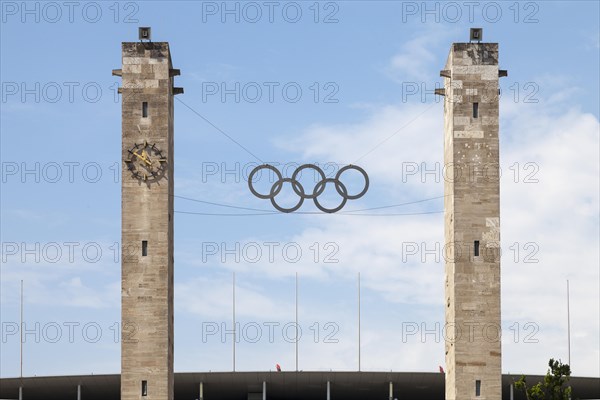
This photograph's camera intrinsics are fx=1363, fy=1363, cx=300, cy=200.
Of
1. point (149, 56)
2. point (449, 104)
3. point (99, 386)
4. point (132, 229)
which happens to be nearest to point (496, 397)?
point (449, 104)

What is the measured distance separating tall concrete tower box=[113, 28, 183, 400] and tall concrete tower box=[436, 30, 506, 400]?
51.2 feet

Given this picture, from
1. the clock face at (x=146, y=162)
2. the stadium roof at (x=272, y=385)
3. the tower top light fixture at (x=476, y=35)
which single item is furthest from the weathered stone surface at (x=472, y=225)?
the stadium roof at (x=272, y=385)

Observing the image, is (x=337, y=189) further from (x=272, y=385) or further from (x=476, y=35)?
(x=272, y=385)

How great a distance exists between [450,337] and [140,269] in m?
17.5

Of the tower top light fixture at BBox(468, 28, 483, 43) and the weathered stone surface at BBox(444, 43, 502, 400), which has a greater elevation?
the tower top light fixture at BBox(468, 28, 483, 43)

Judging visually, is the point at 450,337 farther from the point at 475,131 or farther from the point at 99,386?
the point at 99,386

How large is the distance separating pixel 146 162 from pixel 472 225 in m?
18.3

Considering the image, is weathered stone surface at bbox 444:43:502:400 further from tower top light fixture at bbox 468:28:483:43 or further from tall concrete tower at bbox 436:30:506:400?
tower top light fixture at bbox 468:28:483:43

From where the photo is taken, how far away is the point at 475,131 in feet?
248

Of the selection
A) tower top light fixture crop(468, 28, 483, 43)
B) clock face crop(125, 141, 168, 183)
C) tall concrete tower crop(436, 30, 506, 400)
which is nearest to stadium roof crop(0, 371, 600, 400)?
tall concrete tower crop(436, 30, 506, 400)

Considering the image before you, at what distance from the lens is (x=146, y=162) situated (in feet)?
247

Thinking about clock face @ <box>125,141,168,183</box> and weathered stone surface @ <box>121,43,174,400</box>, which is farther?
clock face @ <box>125,141,168,183</box>

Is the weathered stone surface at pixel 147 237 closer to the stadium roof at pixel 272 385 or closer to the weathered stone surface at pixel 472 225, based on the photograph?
the weathered stone surface at pixel 472 225

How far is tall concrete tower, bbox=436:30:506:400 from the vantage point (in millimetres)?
73812
